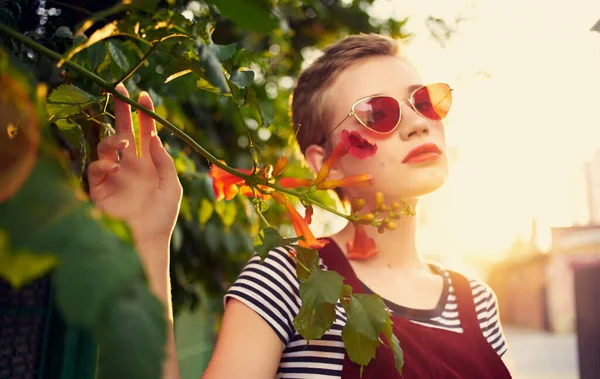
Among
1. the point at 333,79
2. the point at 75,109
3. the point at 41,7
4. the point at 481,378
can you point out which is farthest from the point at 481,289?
the point at 41,7

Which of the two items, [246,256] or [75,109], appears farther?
[246,256]

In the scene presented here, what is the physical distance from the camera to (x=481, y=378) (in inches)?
54.5

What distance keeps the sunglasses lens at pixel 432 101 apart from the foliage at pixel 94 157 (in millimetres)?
454

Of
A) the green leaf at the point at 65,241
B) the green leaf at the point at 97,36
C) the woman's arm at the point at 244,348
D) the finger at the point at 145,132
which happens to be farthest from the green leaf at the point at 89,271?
the woman's arm at the point at 244,348

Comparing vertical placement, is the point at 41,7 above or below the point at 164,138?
above

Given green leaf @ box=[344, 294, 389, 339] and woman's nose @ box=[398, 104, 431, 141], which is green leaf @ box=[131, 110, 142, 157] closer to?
green leaf @ box=[344, 294, 389, 339]

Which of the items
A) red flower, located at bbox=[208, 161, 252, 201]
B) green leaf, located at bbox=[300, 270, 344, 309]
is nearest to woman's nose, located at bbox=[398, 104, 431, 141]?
red flower, located at bbox=[208, 161, 252, 201]

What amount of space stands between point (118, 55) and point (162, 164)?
23 cm

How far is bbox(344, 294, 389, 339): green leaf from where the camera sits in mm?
766

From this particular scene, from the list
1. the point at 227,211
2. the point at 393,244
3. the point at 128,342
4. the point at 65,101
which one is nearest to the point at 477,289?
the point at 393,244

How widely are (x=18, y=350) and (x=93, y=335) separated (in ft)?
4.83

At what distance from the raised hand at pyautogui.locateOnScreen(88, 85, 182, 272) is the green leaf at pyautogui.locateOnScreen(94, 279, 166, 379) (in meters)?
0.73

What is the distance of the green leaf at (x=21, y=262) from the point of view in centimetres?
25

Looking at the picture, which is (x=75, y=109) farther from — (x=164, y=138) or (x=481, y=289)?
(x=481, y=289)
